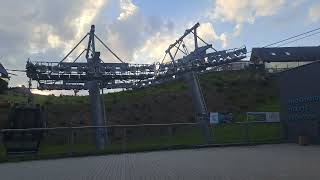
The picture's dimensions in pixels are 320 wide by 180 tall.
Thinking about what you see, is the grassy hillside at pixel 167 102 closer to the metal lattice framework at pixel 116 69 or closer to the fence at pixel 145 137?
the metal lattice framework at pixel 116 69

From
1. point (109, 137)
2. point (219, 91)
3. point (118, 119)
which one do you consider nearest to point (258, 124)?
point (109, 137)

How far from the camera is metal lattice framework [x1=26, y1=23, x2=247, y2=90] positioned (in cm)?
4794

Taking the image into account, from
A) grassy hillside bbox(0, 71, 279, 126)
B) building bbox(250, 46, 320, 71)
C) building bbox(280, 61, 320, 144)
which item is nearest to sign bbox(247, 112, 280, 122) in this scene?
building bbox(280, 61, 320, 144)

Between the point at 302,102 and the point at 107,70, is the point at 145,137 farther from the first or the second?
the point at 107,70

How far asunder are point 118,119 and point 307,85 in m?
38.6

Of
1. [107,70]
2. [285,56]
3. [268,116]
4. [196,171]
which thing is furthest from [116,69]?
[285,56]

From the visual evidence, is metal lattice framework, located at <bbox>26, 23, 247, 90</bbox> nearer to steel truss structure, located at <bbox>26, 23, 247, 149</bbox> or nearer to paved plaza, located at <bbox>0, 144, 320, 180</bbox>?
steel truss structure, located at <bbox>26, 23, 247, 149</bbox>

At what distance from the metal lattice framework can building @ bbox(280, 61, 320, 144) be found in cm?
1788

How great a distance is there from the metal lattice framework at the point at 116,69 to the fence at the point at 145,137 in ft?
65.3

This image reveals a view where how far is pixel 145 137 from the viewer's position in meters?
26.5

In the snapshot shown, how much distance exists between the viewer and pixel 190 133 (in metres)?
27.3

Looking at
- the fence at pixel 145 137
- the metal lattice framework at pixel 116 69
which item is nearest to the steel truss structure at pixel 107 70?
the metal lattice framework at pixel 116 69

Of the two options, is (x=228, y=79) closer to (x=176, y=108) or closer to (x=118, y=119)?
(x=176, y=108)

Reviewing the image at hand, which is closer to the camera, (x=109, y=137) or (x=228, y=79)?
(x=109, y=137)
